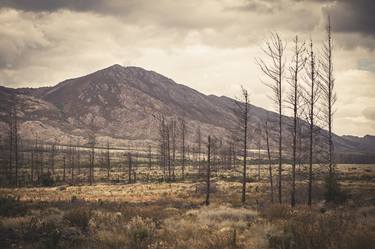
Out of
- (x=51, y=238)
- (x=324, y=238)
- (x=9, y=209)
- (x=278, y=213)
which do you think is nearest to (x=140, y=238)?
(x=51, y=238)

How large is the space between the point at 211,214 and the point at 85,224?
5795 mm

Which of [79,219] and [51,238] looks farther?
[79,219]

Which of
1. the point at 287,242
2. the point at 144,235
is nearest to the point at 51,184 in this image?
the point at 144,235

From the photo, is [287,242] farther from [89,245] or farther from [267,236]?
[89,245]

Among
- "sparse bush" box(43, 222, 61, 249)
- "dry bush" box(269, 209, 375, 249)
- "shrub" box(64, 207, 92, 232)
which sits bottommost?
"shrub" box(64, 207, 92, 232)

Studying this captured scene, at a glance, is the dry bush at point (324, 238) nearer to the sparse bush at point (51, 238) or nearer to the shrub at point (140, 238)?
the shrub at point (140, 238)

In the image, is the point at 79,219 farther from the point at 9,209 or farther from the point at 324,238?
the point at 324,238

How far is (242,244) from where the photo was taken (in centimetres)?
857

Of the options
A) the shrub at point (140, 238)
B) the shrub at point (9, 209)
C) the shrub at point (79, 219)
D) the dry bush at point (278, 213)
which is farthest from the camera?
the shrub at point (9, 209)

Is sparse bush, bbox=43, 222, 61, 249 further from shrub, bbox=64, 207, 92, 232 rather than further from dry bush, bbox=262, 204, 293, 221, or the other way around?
dry bush, bbox=262, 204, 293, 221

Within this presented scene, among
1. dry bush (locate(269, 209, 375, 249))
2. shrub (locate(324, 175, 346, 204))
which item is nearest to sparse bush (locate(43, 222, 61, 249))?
dry bush (locate(269, 209, 375, 249))

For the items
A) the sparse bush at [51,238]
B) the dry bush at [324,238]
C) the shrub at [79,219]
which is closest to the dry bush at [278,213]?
the dry bush at [324,238]

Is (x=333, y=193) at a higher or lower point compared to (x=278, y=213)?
lower

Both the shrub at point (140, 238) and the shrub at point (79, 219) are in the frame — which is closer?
the shrub at point (140, 238)
